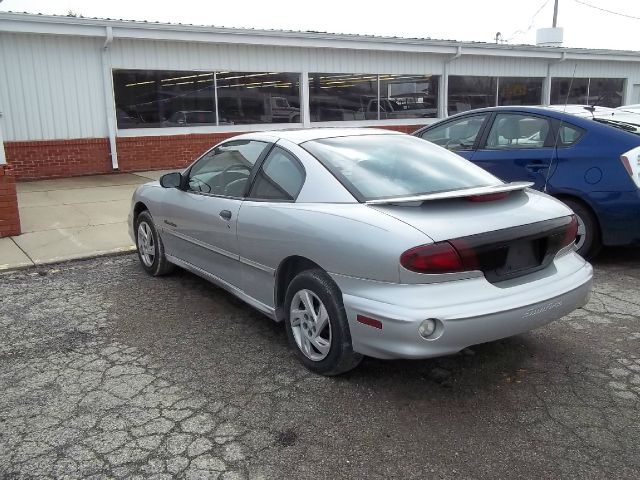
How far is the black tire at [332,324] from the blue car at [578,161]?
129 inches

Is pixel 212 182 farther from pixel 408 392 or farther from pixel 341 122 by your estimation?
pixel 341 122

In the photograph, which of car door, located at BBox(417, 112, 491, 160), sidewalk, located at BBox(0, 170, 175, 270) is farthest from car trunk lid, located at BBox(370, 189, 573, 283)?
sidewalk, located at BBox(0, 170, 175, 270)

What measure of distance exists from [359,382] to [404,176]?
1.33m

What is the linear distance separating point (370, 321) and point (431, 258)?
464 millimetres

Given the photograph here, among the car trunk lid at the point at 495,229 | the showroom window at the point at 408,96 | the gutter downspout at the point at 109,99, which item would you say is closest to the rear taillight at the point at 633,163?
the car trunk lid at the point at 495,229

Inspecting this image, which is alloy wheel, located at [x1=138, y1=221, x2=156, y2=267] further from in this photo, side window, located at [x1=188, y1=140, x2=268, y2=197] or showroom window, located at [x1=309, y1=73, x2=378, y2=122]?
showroom window, located at [x1=309, y1=73, x2=378, y2=122]

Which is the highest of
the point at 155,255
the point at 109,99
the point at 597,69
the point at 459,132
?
the point at 597,69

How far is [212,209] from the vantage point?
4.33 metres

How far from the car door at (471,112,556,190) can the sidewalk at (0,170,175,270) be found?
4205mm

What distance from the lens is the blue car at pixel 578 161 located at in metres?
5.23

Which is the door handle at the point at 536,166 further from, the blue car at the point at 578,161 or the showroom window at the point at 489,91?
the showroom window at the point at 489,91

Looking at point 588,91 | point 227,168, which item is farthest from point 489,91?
point 227,168

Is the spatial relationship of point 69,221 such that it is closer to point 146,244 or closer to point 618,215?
point 146,244

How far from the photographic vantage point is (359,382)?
3428mm
